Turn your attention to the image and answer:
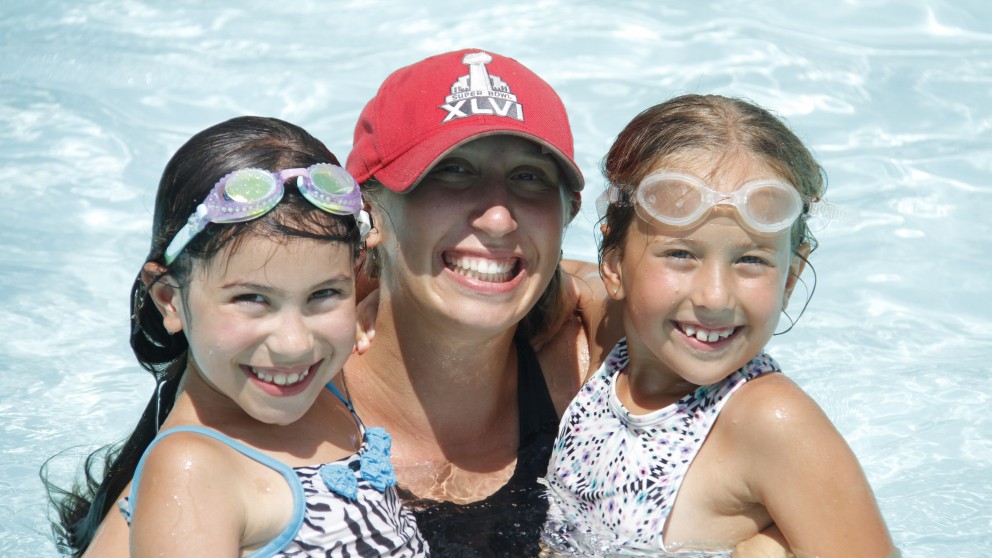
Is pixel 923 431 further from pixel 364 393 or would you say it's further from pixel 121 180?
pixel 121 180

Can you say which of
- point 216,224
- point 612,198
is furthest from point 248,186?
point 612,198

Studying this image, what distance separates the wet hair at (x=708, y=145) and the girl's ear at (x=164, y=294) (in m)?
1.54

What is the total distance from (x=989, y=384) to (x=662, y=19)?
4966 millimetres

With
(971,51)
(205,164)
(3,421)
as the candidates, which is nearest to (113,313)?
(3,421)

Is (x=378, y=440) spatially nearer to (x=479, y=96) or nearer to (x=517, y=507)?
(x=517, y=507)

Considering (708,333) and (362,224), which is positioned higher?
(362,224)

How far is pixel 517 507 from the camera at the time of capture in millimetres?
4191

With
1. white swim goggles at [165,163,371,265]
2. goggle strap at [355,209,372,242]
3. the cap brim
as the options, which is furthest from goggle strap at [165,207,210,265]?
the cap brim

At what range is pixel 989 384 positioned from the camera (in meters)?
6.16

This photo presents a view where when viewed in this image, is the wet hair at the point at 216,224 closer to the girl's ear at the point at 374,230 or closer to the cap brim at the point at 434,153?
the cap brim at the point at 434,153

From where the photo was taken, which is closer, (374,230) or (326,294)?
(326,294)

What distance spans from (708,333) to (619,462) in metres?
0.58

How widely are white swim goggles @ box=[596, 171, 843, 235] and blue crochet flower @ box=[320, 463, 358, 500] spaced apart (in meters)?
1.30

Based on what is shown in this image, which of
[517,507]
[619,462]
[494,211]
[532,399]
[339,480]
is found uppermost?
[494,211]
